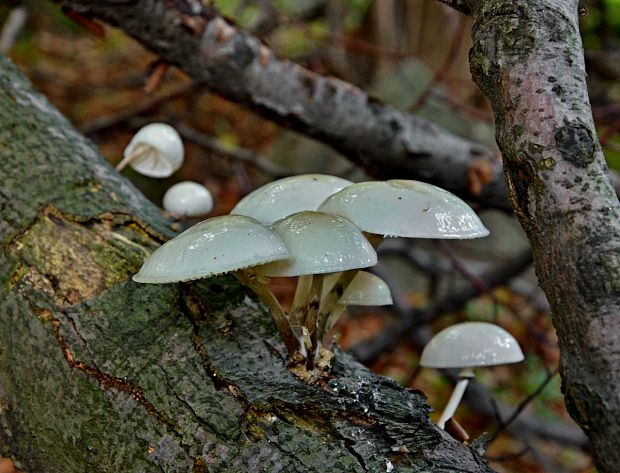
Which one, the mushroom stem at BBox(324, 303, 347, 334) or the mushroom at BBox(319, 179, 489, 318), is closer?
the mushroom at BBox(319, 179, 489, 318)

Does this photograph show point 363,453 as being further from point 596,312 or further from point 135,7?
point 135,7

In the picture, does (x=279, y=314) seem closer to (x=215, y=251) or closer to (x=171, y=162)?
(x=215, y=251)

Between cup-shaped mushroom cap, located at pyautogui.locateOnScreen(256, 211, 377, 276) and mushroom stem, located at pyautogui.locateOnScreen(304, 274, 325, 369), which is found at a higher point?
cup-shaped mushroom cap, located at pyautogui.locateOnScreen(256, 211, 377, 276)

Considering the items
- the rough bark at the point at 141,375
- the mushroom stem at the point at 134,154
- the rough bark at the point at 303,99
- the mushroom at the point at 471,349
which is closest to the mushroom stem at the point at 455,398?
the mushroom at the point at 471,349

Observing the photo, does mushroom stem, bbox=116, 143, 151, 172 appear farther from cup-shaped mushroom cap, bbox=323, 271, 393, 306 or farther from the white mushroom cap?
cup-shaped mushroom cap, bbox=323, 271, 393, 306

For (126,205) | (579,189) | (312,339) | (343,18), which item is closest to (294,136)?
(343,18)

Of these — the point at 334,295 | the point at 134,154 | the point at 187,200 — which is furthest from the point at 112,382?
the point at 134,154

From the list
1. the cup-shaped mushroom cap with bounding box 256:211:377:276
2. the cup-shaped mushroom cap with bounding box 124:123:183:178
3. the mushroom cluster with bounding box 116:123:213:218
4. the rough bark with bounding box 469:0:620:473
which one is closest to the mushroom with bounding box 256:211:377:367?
the cup-shaped mushroom cap with bounding box 256:211:377:276
